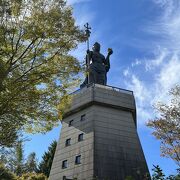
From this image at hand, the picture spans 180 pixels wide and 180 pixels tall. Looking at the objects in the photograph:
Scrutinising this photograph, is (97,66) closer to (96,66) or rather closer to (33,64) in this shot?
(96,66)

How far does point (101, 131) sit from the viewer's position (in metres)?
25.1

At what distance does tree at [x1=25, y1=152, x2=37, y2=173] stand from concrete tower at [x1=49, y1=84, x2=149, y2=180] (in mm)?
16286

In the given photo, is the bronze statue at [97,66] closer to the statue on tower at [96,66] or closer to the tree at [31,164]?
the statue on tower at [96,66]

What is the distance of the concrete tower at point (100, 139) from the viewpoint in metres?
22.9

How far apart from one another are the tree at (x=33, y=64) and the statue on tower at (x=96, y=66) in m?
15.7

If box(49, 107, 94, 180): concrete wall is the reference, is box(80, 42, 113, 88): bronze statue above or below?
above

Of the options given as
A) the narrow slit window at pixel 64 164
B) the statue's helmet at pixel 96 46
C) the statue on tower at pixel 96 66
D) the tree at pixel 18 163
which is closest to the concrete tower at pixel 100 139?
the narrow slit window at pixel 64 164

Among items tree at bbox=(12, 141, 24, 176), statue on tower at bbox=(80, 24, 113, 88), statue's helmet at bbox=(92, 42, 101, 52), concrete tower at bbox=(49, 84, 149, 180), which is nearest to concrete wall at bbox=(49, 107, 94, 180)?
concrete tower at bbox=(49, 84, 149, 180)

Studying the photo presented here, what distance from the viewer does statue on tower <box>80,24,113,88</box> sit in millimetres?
30931

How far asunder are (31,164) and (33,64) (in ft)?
104

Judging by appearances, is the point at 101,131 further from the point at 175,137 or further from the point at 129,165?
the point at 175,137

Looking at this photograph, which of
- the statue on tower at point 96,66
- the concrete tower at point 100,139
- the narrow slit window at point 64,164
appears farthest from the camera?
the statue on tower at point 96,66

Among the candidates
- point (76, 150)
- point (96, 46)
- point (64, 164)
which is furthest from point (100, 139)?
point (96, 46)

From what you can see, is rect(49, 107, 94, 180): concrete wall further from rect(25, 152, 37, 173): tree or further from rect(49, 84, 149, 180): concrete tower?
rect(25, 152, 37, 173): tree
